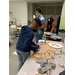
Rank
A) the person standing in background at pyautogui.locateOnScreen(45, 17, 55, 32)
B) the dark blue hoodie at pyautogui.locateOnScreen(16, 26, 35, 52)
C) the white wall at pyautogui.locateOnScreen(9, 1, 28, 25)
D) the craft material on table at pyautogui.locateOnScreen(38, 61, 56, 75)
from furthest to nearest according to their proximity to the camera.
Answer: the white wall at pyautogui.locateOnScreen(9, 1, 28, 25)
the person standing in background at pyautogui.locateOnScreen(45, 17, 55, 32)
the dark blue hoodie at pyautogui.locateOnScreen(16, 26, 35, 52)
the craft material on table at pyautogui.locateOnScreen(38, 61, 56, 75)

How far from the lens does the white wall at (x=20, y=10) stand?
5.16 meters

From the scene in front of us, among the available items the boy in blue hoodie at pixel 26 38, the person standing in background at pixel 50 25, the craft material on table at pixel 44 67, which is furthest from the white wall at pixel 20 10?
the craft material on table at pixel 44 67

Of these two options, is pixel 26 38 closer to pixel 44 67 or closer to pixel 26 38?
pixel 26 38

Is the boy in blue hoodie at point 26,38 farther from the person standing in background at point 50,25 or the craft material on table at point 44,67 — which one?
the person standing in background at point 50,25

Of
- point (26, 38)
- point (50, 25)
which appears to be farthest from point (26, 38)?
point (50, 25)

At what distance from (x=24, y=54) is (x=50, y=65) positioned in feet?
1.57

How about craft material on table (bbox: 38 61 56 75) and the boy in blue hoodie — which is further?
the boy in blue hoodie

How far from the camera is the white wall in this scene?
203 inches

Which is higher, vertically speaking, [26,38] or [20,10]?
[20,10]

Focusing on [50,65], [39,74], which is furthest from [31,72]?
[50,65]

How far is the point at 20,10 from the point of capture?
528 centimetres

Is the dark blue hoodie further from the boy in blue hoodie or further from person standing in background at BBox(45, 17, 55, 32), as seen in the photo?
person standing in background at BBox(45, 17, 55, 32)

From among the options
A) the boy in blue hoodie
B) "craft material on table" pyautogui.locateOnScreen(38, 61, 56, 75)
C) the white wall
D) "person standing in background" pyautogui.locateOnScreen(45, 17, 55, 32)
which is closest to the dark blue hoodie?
the boy in blue hoodie
